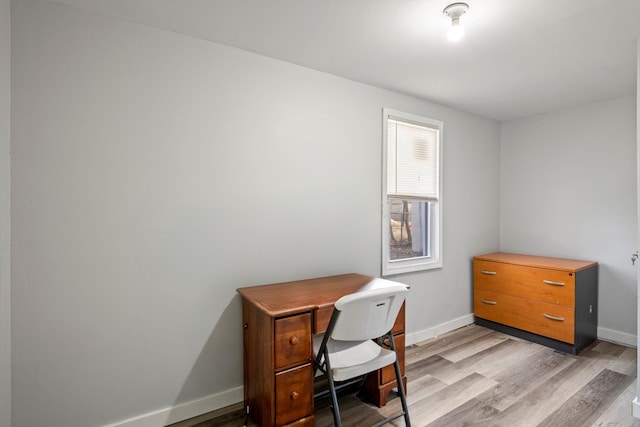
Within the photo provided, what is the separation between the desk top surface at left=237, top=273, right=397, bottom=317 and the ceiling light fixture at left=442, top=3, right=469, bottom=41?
156cm

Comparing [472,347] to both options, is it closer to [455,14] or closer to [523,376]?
[523,376]

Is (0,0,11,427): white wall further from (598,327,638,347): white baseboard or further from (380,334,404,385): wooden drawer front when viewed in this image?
(598,327,638,347): white baseboard

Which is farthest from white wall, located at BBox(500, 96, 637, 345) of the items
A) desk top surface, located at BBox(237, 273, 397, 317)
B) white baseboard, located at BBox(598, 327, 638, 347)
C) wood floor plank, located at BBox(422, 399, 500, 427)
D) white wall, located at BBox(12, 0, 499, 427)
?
desk top surface, located at BBox(237, 273, 397, 317)

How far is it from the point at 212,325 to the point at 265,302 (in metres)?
0.53

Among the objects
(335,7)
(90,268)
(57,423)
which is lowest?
(57,423)

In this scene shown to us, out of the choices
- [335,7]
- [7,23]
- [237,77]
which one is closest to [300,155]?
[237,77]

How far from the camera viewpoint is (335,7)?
174 centimetres

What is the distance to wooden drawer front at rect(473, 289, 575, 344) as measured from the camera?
2996 mm

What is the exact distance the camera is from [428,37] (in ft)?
6.73

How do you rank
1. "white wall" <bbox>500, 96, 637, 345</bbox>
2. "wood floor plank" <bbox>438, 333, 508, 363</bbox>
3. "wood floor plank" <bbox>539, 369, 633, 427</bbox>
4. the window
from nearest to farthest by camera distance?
"wood floor plank" <bbox>539, 369, 633, 427</bbox> < "wood floor plank" <bbox>438, 333, 508, 363</bbox> < the window < "white wall" <bbox>500, 96, 637, 345</bbox>

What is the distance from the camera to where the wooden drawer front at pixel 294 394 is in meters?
1.74

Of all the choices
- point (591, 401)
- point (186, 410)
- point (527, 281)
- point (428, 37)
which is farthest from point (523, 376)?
point (428, 37)

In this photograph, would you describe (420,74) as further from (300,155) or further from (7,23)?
(7,23)

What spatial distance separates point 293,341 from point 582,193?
352cm
